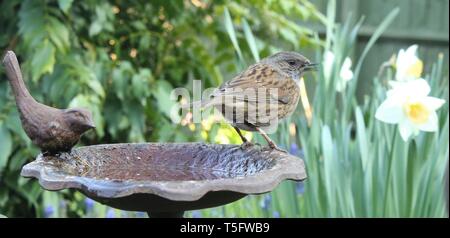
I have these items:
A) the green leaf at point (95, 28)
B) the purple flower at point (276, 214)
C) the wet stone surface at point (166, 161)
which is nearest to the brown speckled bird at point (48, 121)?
the wet stone surface at point (166, 161)

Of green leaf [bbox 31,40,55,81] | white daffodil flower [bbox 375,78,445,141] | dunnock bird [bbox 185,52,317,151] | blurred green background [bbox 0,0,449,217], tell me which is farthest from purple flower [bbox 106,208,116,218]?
white daffodil flower [bbox 375,78,445,141]

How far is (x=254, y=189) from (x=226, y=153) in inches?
21.5

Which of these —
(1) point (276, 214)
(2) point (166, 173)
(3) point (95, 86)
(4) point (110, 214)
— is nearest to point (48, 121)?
(2) point (166, 173)

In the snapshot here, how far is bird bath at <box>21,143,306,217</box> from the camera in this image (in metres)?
1.60

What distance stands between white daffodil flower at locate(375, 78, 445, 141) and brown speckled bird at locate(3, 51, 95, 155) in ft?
3.55

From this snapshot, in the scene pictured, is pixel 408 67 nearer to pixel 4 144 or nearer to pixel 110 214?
pixel 110 214

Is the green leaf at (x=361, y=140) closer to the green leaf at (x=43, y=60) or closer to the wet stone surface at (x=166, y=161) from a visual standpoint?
the wet stone surface at (x=166, y=161)

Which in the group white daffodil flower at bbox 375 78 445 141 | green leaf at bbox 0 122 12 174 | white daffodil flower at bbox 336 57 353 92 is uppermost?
white daffodil flower at bbox 336 57 353 92

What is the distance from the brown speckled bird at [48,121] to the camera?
1.88m

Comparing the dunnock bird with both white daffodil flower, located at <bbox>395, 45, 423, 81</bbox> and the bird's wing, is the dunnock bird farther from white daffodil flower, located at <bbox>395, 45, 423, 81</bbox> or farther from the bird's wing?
white daffodil flower, located at <bbox>395, 45, 423, 81</bbox>

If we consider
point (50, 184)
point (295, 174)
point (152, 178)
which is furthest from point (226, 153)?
point (50, 184)

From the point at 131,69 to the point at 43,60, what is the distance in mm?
511

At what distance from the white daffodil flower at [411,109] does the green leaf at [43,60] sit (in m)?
1.41

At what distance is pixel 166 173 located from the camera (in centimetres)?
208
